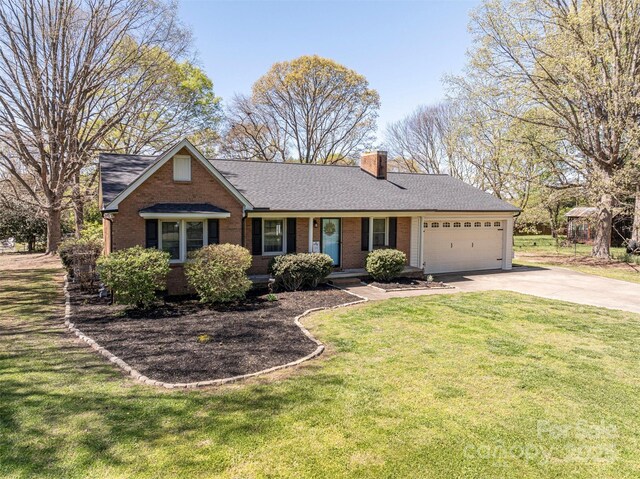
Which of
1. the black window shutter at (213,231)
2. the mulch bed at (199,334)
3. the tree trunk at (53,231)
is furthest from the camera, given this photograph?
the tree trunk at (53,231)

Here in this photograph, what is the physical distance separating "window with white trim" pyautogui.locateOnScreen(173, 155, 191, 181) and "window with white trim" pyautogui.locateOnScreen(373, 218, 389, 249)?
767cm

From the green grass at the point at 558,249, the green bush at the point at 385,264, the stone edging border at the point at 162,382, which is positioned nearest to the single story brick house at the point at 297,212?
the green bush at the point at 385,264

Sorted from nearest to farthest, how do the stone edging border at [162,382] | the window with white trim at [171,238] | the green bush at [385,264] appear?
1. the stone edging border at [162,382]
2. the window with white trim at [171,238]
3. the green bush at [385,264]

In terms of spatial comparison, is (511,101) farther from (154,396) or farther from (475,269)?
(154,396)

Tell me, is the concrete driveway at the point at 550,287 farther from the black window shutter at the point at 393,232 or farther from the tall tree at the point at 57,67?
the tall tree at the point at 57,67

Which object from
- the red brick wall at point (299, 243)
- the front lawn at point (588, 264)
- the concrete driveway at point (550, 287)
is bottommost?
the concrete driveway at point (550, 287)

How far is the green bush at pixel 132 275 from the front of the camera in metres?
10.3

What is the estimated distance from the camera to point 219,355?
294 inches

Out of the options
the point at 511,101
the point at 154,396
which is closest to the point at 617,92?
the point at 511,101

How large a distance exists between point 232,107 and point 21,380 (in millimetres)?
34413

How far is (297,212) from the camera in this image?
48.4ft

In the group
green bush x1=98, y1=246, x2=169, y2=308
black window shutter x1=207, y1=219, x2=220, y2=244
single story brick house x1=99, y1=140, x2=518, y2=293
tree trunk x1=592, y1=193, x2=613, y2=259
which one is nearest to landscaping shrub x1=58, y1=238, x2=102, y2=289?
single story brick house x1=99, y1=140, x2=518, y2=293

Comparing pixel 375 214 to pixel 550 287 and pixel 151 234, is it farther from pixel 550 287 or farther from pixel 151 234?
pixel 151 234

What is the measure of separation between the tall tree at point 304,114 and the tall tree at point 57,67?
12918 millimetres
